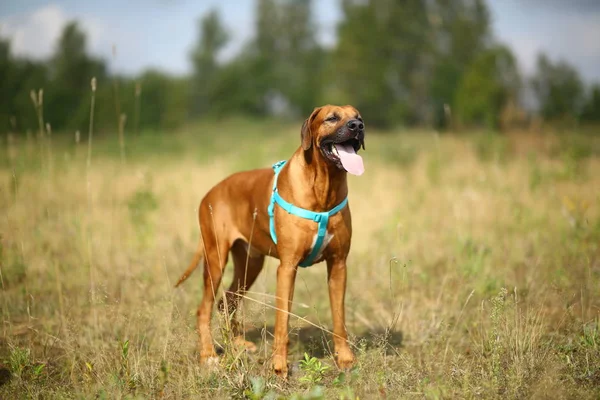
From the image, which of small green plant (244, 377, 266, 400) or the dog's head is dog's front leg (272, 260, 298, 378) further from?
the dog's head

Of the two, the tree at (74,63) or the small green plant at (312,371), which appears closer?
the small green plant at (312,371)

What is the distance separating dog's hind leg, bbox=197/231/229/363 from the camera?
13.4 ft

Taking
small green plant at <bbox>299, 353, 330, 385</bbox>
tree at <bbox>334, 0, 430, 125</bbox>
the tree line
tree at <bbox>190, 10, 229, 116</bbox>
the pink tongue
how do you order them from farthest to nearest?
tree at <bbox>190, 10, 229, 116</bbox>, tree at <bbox>334, 0, 430, 125</bbox>, the tree line, the pink tongue, small green plant at <bbox>299, 353, 330, 385</bbox>

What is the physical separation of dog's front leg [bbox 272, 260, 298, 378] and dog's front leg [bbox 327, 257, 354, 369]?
A: 330 millimetres

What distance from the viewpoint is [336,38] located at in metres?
32.1

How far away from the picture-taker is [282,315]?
11.6 feet

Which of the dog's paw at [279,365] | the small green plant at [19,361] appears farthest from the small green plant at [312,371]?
the small green plant at [19,361]

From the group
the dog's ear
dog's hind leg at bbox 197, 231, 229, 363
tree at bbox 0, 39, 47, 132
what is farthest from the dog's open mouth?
tree at bbox 0, 39, 47, 132

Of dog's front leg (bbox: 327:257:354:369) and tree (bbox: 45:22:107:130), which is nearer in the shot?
dog's front leg (bbox: 327:257:354:369)

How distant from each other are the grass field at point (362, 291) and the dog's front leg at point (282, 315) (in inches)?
4.5

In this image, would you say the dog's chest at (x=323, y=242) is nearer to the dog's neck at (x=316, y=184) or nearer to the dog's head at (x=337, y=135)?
the dog's neck at (x=316, y=184)

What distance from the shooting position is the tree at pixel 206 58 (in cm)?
4109

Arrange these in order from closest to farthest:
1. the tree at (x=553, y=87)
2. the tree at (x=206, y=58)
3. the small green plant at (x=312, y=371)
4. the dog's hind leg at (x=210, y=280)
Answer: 1. the small green plant at (x=312, y=371)
2. the dog's hind leg at (x=210, y=280)
3. the tree at (x=553, y=87)
4. the tree at (x=206, y=58)

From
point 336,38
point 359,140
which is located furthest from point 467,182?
point 336,38
